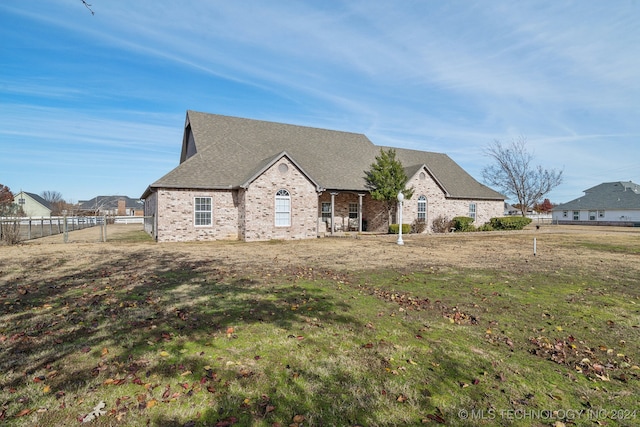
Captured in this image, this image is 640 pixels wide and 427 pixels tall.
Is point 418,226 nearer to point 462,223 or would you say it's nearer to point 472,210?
point 462,223

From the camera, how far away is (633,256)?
14.3 metres

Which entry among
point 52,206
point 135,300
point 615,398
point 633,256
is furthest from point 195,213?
point 52,206

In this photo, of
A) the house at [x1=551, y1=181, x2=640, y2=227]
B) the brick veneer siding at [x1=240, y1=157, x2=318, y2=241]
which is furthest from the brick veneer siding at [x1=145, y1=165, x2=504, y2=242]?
the house at [x1=551, y1=181, x2=640, y2=227]

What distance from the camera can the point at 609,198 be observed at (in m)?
55.1

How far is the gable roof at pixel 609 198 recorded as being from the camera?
5219 centimetres

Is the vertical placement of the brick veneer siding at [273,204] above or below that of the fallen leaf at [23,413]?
above

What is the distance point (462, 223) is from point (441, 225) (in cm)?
193

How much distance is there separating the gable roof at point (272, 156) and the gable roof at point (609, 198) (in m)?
36.7

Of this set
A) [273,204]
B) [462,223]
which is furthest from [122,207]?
[462,223]

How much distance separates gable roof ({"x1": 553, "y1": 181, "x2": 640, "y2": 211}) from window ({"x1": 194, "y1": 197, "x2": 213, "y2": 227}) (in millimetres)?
63151

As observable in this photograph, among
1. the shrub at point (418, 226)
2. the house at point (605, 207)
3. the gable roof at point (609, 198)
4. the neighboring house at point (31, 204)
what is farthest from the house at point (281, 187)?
the neighboring house at point (31, 204)

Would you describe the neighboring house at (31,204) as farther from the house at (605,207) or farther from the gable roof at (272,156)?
the house at (605,207)

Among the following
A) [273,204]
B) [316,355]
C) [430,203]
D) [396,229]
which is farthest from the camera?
[430,203]

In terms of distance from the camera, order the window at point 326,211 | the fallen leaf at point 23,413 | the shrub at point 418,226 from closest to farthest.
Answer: the fallen leaf at point 23,413, the shrub at point 418,226, the window at point 326,211
